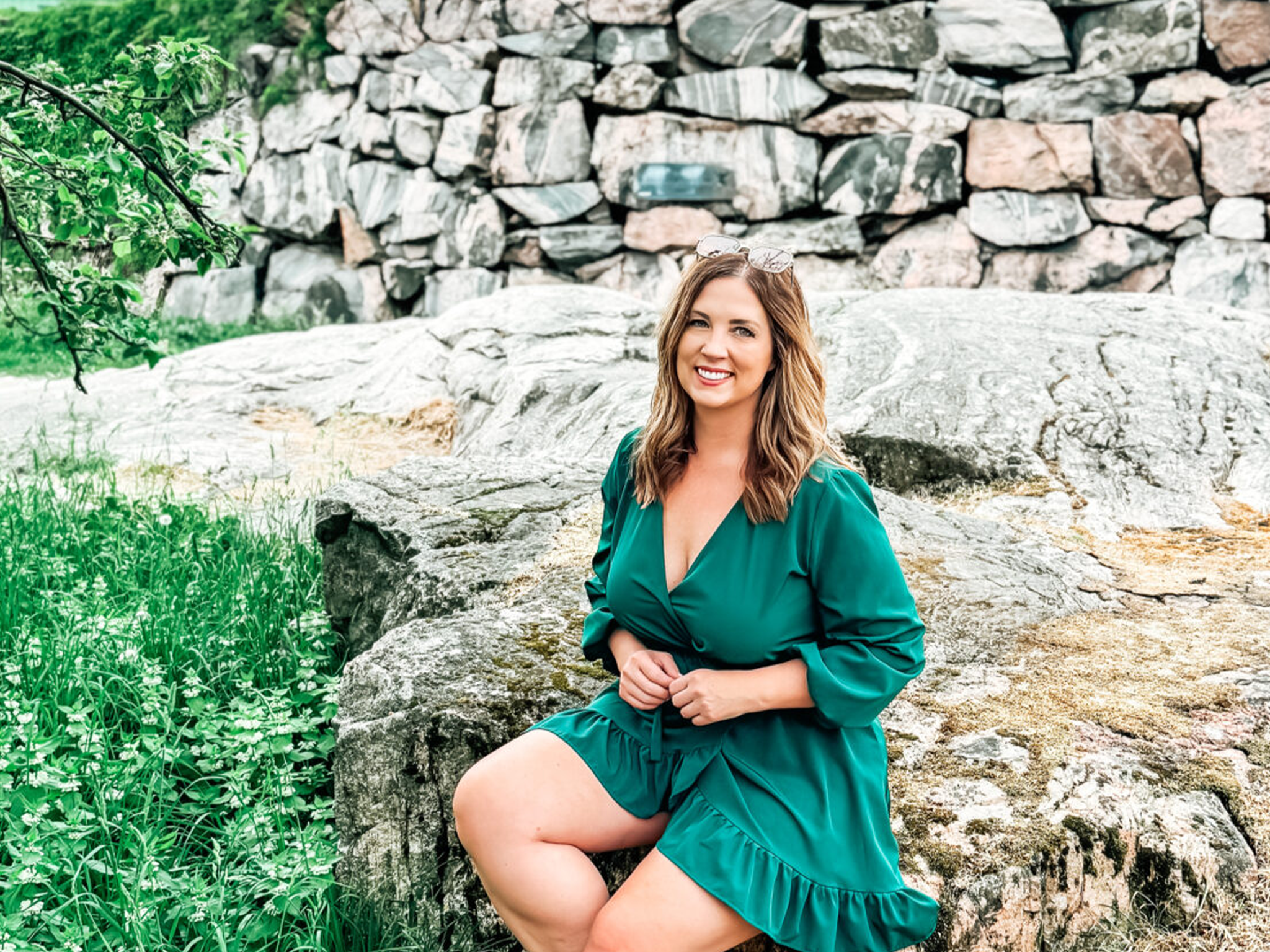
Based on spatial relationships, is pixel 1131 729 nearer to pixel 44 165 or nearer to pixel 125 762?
pixel 125 762

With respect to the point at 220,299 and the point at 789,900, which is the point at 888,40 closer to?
the point at 220,299

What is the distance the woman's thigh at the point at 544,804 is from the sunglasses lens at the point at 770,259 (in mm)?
835

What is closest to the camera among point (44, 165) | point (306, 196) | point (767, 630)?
point (767, 630)

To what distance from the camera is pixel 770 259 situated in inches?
72.2

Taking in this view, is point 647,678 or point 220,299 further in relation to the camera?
point 220,299

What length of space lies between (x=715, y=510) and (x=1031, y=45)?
25.7 feet

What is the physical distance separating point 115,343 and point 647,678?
26.6 feet

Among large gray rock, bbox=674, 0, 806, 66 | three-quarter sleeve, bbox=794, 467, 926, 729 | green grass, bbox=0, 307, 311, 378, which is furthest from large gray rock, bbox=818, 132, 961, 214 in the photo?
three-quarter sleeve, bbox=794, 467, 926, 729

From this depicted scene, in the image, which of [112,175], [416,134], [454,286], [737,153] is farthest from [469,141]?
[112,175]

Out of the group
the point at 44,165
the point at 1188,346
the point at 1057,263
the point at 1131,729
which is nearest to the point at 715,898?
the point at 1131,729

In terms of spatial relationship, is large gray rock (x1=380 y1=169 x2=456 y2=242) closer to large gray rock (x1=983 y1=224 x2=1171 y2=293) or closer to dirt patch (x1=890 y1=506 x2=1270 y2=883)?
large gray rock (x1=983 y1=224 x2=1171 y2=293)

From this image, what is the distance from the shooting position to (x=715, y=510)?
1857 mm

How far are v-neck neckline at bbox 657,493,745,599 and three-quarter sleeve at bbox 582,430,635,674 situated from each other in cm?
14

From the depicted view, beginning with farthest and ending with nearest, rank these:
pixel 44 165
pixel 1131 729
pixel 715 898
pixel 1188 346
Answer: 1. pixel 1188 346
2. pixel 44 165
3. pixel 1131 729
4. pixel 715 898
